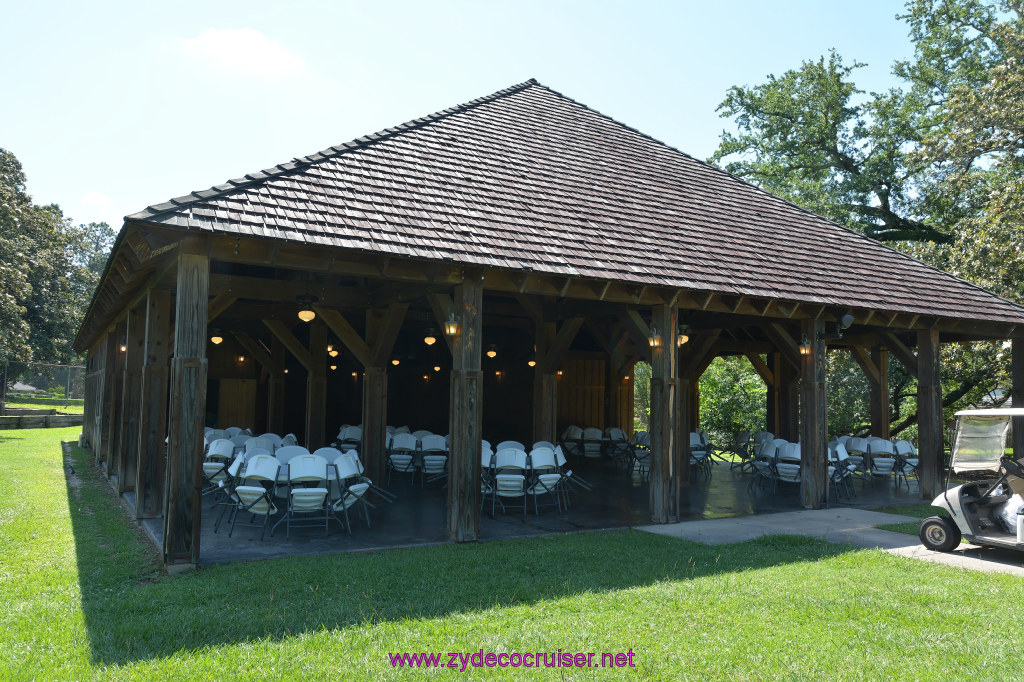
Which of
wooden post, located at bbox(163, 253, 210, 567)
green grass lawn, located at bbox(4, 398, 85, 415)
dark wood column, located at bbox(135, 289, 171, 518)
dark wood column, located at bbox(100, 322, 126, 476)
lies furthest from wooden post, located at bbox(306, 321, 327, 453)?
green grass lawn, located at bbox(4, 398, 85, 415)

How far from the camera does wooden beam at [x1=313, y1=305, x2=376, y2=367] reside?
9281mm

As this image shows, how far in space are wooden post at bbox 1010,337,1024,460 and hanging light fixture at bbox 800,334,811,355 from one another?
474cm

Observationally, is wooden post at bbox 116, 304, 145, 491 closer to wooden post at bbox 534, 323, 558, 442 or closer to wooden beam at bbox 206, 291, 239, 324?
wooden beam at bbox 206, 291, 239, 324

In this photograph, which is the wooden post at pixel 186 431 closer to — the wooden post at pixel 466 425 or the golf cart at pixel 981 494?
the wooden post at pixel 466 425

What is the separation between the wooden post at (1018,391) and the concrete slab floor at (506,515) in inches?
70.6

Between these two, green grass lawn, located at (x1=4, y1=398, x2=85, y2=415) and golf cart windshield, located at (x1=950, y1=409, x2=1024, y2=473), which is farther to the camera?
green grass lawn, located at (x1=4, y1=398, x2=85, y2=415)

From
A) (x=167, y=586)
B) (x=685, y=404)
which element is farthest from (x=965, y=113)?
(x=167, y=586)

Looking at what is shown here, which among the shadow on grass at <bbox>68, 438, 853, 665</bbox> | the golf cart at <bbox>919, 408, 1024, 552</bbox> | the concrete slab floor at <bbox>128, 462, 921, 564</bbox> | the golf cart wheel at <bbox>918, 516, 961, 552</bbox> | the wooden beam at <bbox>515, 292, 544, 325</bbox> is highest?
the wooden beam at <bbox>515, 292, 544, 325</bbox>

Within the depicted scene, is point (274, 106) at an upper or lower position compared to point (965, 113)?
lower

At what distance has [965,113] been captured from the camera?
1639 cm

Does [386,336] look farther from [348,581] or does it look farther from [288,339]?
[348,581]

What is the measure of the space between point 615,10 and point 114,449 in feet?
36.6

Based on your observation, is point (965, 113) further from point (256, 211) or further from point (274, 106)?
point (256, 211)

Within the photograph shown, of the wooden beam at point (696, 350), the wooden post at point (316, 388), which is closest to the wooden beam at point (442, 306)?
the wooden post at point (316, 388)
